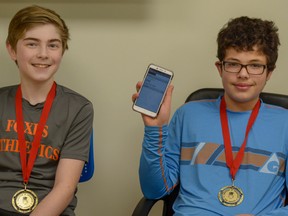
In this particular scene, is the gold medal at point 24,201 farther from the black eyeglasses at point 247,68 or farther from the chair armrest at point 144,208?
the black eyeglasses at point 247,68

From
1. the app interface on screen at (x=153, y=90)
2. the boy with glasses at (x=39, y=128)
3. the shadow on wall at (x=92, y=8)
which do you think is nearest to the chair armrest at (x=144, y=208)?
the boy with glasses at (x=39, y=128)

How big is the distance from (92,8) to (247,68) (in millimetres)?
844

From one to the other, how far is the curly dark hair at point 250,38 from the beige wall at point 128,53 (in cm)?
35

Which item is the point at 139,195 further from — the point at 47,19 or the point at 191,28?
the point at 47,19

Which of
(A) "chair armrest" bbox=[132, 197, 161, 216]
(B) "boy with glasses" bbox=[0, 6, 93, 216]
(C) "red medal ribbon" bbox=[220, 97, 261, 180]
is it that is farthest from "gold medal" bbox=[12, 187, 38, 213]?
(C) "red medal ribbon" bbox=[220, 97, 261, 180]

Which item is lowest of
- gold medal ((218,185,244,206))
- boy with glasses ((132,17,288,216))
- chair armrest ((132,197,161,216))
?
chair armrest ((132,197,161,216))

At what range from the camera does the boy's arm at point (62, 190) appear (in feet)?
5.33

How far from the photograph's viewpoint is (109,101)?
222 centimetres

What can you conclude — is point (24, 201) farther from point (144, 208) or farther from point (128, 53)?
point (128, 53)

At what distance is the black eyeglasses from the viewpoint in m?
1.67

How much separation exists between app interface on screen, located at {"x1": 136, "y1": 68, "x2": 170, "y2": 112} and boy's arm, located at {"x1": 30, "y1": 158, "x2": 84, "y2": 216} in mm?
353

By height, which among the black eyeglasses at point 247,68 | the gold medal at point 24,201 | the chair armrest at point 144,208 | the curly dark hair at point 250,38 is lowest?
the gold medal at point 24,201

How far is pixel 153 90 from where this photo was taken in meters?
1.64

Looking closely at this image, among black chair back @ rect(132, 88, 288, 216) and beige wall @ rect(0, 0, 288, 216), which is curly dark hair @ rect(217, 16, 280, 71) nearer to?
black chair back @ rect(132, 88, 288, 216)
